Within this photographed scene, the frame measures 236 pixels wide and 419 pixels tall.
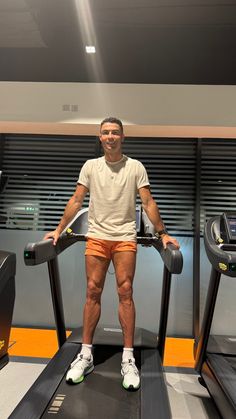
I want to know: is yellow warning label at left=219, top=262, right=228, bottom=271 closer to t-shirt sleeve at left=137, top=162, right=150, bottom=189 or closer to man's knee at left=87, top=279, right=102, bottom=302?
t-shirt sleeve at left=137, top=162, right=150, bottom=189

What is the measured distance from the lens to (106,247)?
221 cm

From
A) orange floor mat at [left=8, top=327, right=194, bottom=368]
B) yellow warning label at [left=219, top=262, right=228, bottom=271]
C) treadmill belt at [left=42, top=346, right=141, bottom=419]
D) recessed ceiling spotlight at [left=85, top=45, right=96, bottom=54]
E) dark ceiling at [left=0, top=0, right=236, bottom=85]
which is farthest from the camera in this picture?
recessed ceiling spotlight at [left=85, top=45, right=96, bottom=54]

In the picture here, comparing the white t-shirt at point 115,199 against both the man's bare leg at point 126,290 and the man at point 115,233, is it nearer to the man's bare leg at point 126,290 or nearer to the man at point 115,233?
the man at point 115,233

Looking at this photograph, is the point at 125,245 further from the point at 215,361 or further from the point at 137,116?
the point at 137,116

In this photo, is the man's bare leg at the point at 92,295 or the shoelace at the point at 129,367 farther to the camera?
the man's bare leg at the point at 92,295

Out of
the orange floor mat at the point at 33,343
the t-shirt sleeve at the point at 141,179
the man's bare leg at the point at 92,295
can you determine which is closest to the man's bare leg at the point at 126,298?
the man's bare leg at the point at 92,295

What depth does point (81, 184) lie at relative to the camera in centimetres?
232

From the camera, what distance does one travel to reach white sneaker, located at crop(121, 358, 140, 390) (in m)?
1.97

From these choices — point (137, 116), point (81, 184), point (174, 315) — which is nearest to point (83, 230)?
point (81, 184)

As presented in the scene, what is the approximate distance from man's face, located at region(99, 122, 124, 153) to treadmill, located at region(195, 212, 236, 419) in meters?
0.91

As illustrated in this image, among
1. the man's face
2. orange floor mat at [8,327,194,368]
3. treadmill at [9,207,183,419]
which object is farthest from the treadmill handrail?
orange floor mat at [8,327,194,368]

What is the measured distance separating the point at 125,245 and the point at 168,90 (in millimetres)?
2308

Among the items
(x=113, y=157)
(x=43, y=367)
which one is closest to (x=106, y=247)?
(x=113, y=157)

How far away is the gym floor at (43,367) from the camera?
2.34 meters
